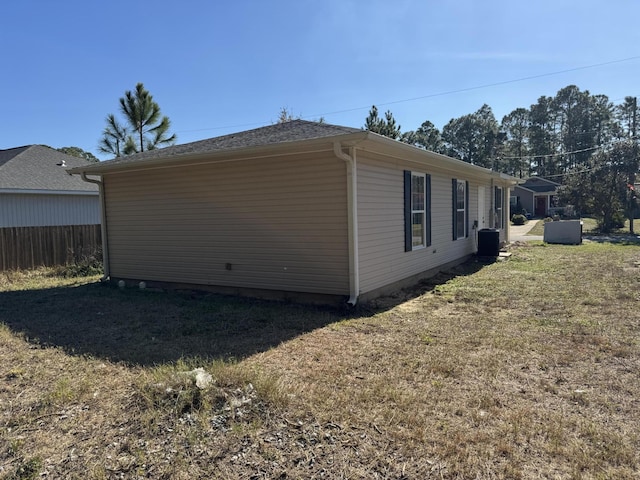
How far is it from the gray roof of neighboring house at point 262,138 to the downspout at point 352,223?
601mm

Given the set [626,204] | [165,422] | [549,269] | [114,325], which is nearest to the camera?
[165,422]

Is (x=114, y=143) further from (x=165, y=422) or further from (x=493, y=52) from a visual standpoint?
(x=165, y=422)

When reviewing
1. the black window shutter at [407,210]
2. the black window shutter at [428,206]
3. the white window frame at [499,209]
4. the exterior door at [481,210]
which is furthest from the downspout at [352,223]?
the white window frame at [499,209]

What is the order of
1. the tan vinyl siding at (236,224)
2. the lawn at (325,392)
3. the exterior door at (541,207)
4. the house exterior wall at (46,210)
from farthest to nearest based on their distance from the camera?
1. the exterior door at (541,207)
2. the house exterior wall at (46,210)
3. the tan vinyl siding at (236,224)
4. the lawn at (325,392)

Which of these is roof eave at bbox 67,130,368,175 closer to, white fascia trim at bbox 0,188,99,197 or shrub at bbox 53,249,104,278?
shrub at bbox 53,249,104,278

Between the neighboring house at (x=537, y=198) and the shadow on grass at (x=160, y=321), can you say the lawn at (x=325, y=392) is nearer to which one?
the shadow on grass at (x=160, y=321)

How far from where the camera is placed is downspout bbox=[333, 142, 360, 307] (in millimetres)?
6098

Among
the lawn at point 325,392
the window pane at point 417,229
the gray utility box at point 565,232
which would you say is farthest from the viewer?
the gray utility box at point 565,232

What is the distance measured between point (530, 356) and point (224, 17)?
32.6 feet

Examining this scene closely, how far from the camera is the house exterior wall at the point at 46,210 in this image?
37.7 ft

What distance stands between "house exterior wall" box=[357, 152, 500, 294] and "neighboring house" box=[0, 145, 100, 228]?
996 centimetres

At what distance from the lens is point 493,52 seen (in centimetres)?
1298

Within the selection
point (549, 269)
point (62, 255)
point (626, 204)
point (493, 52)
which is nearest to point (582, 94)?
point (626, 204)

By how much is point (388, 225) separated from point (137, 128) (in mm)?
17315
